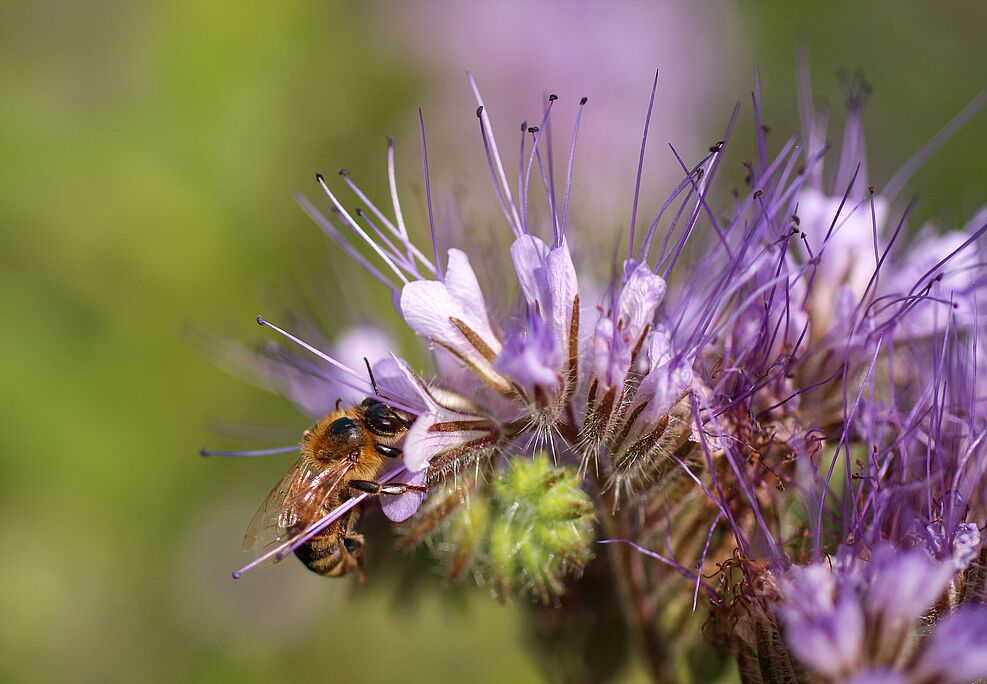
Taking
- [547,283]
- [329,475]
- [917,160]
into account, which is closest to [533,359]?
[547,283]

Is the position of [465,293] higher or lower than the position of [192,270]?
higher

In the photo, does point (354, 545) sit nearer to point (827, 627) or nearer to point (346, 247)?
point (346, 247)

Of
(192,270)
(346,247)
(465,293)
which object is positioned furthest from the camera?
(192,270)

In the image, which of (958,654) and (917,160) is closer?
(958,654)

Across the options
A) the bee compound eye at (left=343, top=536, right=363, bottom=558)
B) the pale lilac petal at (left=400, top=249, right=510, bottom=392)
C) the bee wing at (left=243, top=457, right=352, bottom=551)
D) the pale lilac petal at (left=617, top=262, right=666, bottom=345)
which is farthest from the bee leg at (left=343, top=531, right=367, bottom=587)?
the pale lilac petal at (left=617, top=262, right=666, bottom=345)

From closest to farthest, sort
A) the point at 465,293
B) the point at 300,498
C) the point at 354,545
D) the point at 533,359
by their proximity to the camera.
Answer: the point at 533,359, the point at 465,293, the point at 300,498, the point at 354,545

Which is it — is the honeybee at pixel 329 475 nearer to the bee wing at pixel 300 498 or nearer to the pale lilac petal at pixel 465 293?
the bee wing at pixel 300 498

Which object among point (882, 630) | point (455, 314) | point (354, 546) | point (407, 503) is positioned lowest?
point (354, 546)
